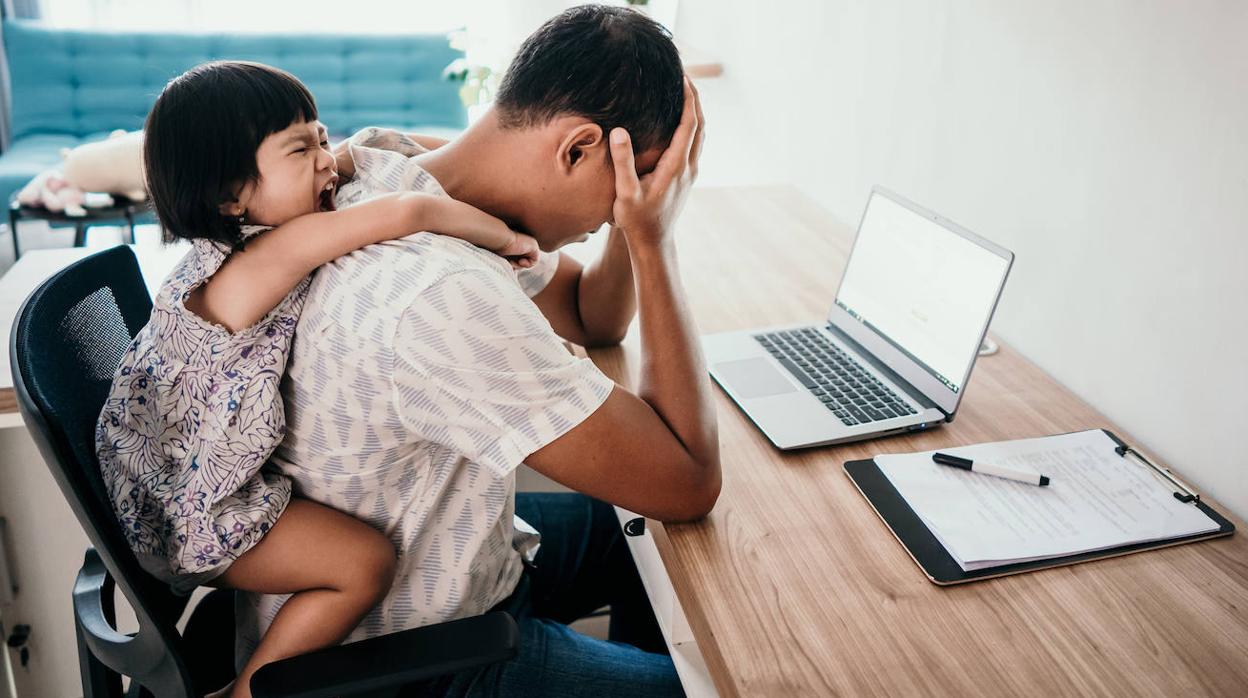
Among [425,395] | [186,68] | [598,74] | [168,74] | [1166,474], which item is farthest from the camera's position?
[186,68]

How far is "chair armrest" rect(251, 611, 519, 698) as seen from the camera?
2.69 feet

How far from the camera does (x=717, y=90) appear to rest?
279cm

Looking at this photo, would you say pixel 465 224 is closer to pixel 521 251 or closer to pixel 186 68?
pixel 521 251

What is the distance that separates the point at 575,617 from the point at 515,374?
0.62 metres

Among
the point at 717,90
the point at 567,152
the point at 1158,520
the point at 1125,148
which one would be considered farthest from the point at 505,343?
the point at 717,90

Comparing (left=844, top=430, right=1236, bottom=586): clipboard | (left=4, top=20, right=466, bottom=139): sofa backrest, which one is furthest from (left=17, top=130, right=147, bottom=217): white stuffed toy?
(left=844, top=430, right=1236, bottom=586): clipboard

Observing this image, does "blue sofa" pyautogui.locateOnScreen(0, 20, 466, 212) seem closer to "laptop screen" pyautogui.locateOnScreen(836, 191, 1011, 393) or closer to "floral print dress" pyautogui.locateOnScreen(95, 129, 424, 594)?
"laptop screen" pyautogui.locateOnScreen(836, 191, 1011, 393)

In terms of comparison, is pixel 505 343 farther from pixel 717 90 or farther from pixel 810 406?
pixel 717 90

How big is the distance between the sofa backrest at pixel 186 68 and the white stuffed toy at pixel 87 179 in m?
0.82

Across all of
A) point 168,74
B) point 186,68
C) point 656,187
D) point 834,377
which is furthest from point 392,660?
point 186,68

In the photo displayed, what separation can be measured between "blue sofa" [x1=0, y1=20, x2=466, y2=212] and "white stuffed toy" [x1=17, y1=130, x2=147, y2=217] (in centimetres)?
71

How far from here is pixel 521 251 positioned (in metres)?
1.02

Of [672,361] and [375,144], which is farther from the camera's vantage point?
[375,144]

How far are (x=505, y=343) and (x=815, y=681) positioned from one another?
1.38ft
